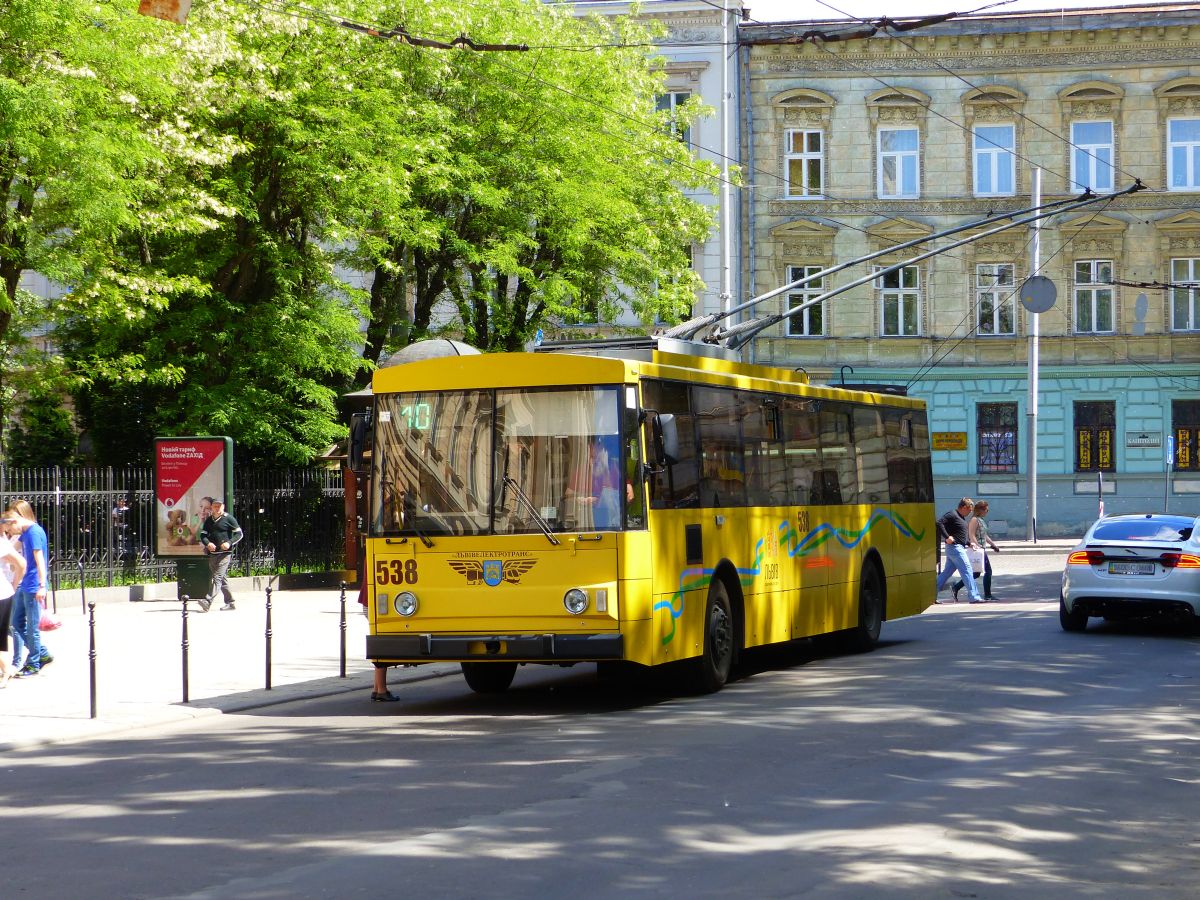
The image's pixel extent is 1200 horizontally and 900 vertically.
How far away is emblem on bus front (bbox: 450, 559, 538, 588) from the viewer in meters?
13.3

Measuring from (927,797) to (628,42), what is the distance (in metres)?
30.8

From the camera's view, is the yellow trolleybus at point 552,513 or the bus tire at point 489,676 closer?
the yellow trolleybus at point 552,513

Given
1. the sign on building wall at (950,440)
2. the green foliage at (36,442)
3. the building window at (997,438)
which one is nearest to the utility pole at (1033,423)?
the building window at (997,438)

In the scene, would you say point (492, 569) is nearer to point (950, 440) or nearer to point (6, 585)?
point (6, 585)

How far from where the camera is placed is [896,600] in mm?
20547

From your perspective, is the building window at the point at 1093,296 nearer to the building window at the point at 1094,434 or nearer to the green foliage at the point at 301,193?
the building window at the point at 1094,434

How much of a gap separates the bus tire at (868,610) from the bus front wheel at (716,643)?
167 inches

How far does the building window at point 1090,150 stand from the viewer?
157ft

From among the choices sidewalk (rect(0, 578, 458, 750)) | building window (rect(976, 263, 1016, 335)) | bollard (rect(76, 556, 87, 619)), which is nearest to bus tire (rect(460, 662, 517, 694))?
sidewalk (rect(0, 578, 458, 750))

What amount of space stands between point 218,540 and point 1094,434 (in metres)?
29.1

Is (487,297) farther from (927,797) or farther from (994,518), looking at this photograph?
(927,797)

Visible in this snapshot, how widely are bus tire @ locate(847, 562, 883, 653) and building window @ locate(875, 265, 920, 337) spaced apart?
1157 inches

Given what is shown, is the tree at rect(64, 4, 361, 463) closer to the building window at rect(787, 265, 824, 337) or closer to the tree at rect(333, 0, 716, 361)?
the tree at rect(333, 0, 716, 361)

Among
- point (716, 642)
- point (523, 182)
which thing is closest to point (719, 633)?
point (716, 642)
